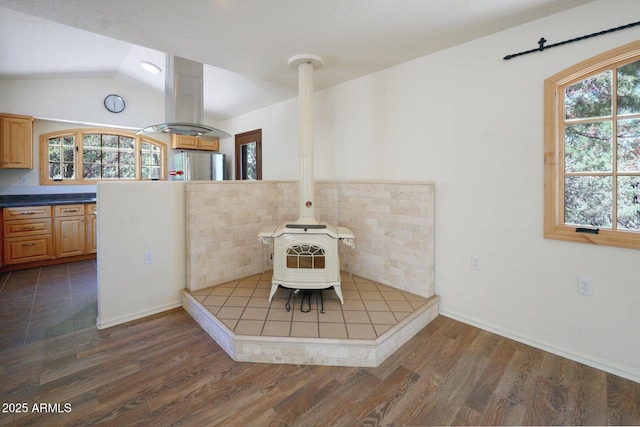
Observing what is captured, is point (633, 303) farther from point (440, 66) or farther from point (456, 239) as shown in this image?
point (440, 66)

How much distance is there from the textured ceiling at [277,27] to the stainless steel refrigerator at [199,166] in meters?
2.39

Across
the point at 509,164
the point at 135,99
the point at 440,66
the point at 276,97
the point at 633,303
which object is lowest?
the point at 633,303

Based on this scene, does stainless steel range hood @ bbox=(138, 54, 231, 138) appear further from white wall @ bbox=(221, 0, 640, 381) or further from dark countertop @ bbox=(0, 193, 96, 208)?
dark countertop @ bbox=(0, 193, 96, 208)

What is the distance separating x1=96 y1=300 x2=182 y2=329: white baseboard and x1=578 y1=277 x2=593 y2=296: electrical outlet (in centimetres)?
328

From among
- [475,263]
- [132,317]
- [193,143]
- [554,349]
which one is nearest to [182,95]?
[132,317]

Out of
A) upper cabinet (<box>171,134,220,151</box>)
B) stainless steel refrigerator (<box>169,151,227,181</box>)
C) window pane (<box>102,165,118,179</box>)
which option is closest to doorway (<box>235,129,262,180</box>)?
stainless steel refrigerator (<box>169,151,227,181</box>)

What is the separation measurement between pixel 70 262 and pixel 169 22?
4097mm

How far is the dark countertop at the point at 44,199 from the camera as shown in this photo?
407 centimetres

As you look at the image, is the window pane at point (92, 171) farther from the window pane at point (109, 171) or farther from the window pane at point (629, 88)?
the window pane at point (629, 88)

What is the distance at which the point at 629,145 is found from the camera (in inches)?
72.7

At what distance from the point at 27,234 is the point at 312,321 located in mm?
4377

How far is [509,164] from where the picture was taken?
227 cm

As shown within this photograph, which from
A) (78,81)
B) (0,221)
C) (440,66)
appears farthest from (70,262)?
(440,66)

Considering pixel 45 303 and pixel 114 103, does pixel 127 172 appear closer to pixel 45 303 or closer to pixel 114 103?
pixel 114 103
